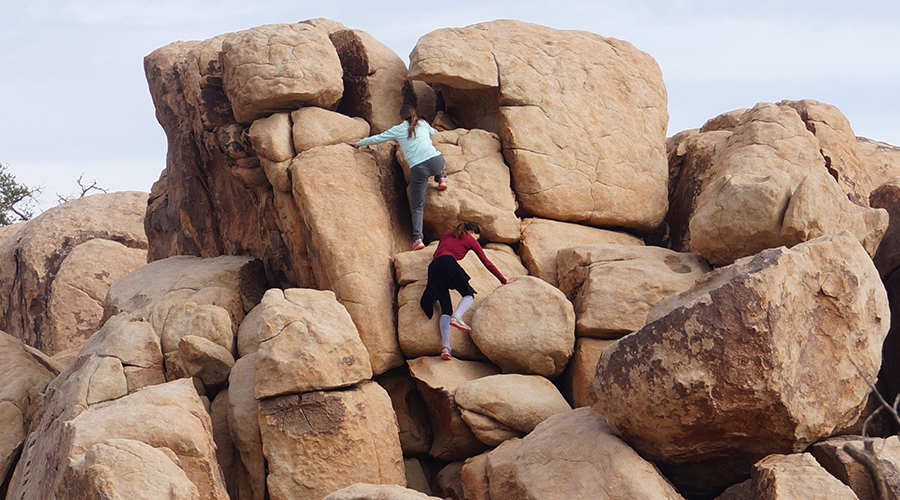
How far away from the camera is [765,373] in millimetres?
6215

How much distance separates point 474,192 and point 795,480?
5697 mm

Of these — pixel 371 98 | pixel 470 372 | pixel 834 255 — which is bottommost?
pixel 470 372

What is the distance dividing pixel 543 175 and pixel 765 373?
544 centimetres

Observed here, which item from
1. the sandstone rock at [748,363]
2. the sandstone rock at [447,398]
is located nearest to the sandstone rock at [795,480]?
the sandstone rock at [748,363]

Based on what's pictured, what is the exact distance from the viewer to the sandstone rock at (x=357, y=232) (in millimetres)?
9766

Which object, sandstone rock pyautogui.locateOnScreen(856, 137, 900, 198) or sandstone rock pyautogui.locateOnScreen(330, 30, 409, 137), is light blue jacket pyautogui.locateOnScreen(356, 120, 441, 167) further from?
sandstone rock pyautogui.locateOnScreen(856, 137, 900, 198)

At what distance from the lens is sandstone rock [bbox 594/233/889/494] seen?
20.6 feet

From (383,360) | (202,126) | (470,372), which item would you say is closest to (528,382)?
(470,372)

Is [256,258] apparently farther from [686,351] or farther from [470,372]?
[686,351]

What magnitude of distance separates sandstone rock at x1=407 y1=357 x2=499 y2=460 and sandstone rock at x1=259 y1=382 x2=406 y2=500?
95cm

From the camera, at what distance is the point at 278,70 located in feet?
35.3

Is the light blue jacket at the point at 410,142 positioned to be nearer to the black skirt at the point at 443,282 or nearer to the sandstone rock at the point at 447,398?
the black skirt at the point at 443,282

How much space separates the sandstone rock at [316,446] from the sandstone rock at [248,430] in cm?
27

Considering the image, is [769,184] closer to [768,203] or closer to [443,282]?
[768,203]
